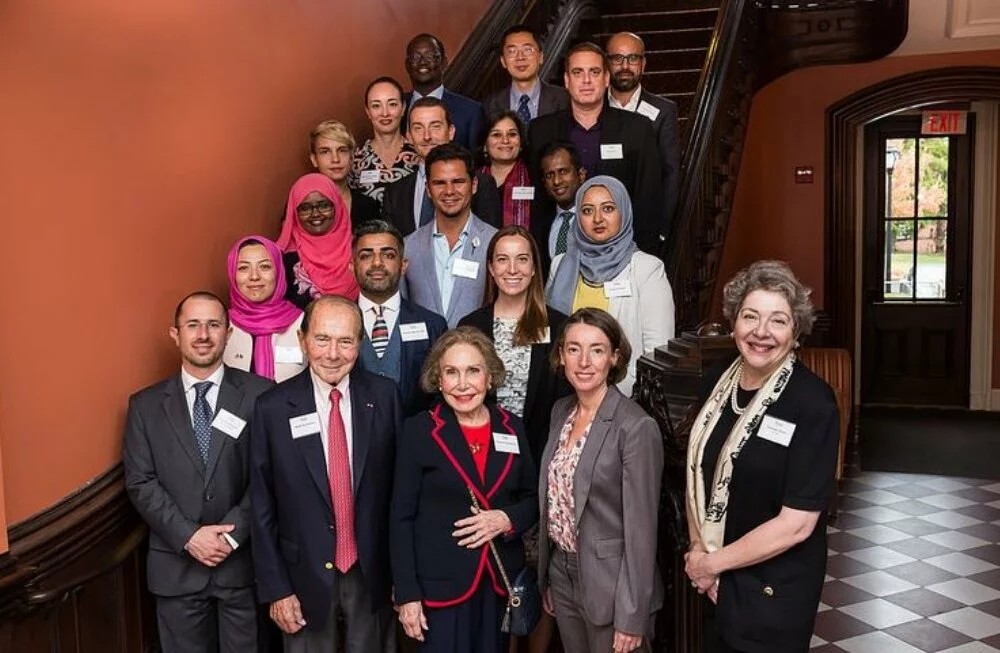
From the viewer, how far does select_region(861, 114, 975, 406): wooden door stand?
10.1 meters

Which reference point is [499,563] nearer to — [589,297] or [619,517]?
[619,517]

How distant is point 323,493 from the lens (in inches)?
112

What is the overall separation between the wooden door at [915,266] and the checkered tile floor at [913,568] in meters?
3.13

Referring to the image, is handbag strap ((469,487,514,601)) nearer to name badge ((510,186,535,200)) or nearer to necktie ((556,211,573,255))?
necktie ((556,211,573,255))

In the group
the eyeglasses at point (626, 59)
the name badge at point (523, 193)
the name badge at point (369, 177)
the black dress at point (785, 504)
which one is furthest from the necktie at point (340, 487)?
the eyeglasses at point (626, 59)

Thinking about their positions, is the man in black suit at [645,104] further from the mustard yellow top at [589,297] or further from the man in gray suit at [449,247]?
the man in gray suit at [449,247]

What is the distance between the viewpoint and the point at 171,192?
11.3 ft

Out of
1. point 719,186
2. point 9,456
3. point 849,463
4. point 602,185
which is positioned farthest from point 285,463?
point 849,463

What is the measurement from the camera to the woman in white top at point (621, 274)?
132 inches

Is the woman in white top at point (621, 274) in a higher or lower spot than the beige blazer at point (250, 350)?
higher

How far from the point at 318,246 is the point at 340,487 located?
43.6 inches

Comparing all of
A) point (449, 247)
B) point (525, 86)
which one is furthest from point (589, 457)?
point (525, 86)

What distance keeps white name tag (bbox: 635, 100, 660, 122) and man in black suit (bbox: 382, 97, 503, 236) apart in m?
0.91

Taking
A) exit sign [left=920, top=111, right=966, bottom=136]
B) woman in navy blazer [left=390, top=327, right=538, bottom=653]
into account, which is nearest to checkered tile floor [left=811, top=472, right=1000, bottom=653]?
woman in navy blazer [left=390, top=327, right=538, bottom=653]
